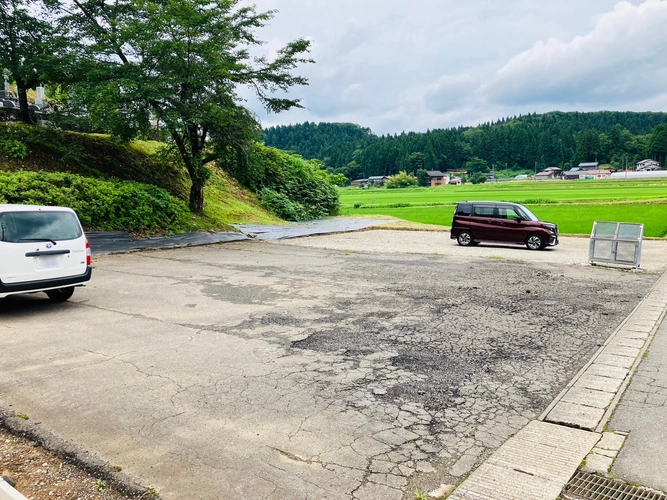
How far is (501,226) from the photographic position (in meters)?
18.8

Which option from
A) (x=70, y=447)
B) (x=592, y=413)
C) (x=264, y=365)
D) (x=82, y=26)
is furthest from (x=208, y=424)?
(x=82, y=26)

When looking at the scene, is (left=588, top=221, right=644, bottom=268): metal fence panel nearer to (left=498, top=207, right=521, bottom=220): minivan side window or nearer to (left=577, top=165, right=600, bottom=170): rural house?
(left=498, top=207, right=521, bottom=220): minivan side window

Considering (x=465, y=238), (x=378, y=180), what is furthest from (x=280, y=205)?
(x=378, y=180)

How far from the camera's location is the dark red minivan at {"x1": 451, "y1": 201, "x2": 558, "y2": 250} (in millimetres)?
17984

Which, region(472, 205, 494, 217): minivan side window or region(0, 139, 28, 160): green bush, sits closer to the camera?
region(0, 139, 28, 160): green bush

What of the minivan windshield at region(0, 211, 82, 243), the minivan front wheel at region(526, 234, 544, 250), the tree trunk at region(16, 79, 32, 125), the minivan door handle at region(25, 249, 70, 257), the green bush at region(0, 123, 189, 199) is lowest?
the minivan front wheel at region(526, 234, 544, 250)

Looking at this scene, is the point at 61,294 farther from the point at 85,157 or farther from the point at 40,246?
the point at 85,157

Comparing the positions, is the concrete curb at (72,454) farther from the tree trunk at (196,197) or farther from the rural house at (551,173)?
the rural house at (551,173)

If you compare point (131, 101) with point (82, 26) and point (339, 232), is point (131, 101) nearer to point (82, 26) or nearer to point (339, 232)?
point (82, 26)

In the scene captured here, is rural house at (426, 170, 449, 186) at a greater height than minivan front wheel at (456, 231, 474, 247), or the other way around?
rural house at (426, 170, 449, 186)

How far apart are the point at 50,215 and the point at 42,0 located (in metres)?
14.6

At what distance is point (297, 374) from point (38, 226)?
5177 millimetres

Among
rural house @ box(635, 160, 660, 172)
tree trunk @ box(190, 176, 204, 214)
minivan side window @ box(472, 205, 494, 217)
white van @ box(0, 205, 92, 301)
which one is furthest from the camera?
rural house @ box(635, 160, 660, 172)

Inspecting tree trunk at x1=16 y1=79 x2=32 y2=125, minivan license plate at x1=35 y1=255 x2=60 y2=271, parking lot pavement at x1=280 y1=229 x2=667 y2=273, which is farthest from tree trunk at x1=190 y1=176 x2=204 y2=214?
minivan license plate at x1=35 y1=255 x2=60 y2=271
